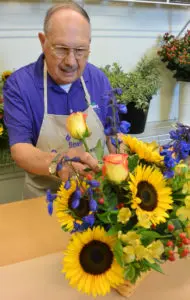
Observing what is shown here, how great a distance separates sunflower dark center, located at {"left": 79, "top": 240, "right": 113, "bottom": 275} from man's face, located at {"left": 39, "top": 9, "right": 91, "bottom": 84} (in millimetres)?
786

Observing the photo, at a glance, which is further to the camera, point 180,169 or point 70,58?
point 70,58

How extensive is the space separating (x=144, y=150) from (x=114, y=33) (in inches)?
67.8

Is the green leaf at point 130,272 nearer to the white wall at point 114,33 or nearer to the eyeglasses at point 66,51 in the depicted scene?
the eyeglasses at point 66,51

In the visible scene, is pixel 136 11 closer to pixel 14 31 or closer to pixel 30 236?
pixel 14 31

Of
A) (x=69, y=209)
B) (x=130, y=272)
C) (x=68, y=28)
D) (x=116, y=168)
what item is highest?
(x=68, y=28)

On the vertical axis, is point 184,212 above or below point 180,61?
below

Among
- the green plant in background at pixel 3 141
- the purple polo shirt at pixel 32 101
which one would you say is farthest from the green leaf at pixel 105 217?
the green plant in background at pixel 3 141

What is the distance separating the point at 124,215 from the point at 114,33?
1.86 m

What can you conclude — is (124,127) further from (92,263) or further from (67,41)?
(67,41)

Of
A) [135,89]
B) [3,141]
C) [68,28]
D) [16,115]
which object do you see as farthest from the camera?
[135,89]

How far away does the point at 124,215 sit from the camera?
598 millimetres

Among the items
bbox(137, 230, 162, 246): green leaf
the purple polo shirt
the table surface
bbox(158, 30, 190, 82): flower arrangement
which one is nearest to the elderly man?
the purple polo shirt

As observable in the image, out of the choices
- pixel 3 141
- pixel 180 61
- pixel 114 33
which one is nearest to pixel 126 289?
pixel 3 141

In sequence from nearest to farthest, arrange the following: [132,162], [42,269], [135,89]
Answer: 1. [132,162]
2. [42,269]
3. [135,89]
